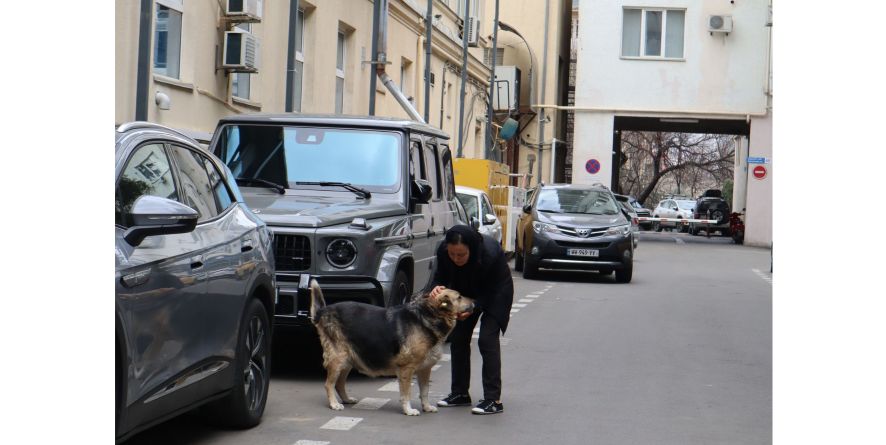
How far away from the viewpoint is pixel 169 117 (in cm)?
1777

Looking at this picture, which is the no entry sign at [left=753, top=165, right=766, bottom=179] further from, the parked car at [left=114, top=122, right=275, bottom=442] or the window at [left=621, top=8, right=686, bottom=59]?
the parked car at [left=114, top=122, right=275, bottom=442]

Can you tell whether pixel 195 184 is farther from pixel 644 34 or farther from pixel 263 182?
pixel 644 34

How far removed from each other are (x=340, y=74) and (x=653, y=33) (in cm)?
2124

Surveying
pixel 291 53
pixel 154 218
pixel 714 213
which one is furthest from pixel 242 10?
pixel 714 213

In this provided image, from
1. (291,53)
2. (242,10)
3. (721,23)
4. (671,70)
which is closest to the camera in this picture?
(242,10)

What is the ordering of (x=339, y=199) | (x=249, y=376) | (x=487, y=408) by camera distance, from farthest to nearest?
(x=339, y=199) < (x=487, y=408) < (x=249, y=376)

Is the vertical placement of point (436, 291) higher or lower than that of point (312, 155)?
lower

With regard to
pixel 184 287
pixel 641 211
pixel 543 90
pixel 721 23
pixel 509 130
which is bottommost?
pixel 184 287

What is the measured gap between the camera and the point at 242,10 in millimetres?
19391

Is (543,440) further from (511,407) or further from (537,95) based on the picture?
(537,95)

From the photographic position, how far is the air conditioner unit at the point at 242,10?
19.4 metres
